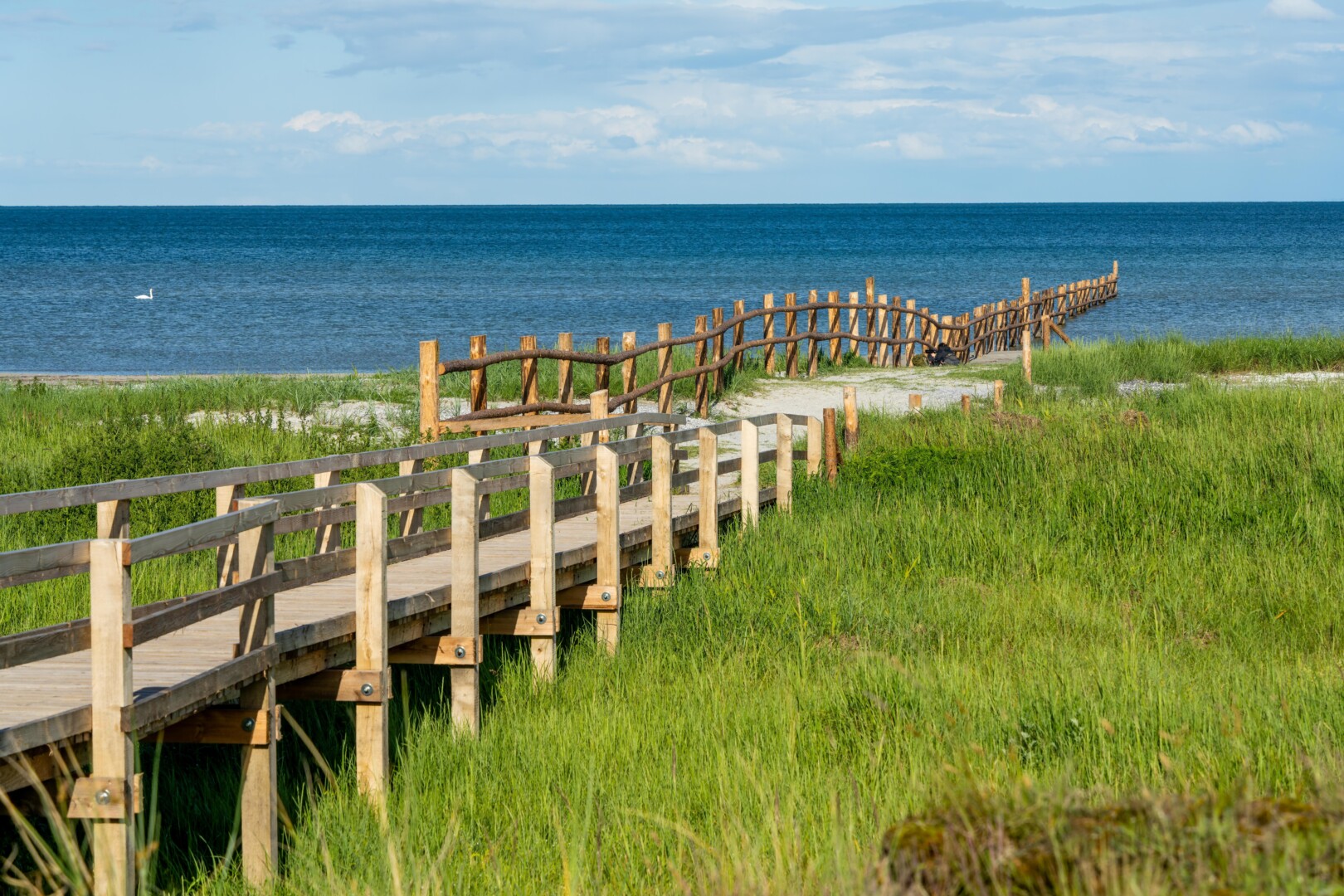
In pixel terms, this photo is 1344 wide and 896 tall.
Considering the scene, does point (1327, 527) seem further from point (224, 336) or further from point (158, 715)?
point (224, 336)

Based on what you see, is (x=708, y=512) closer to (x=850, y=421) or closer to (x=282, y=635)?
(x=850, y=421)

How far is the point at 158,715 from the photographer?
5625 millimetres

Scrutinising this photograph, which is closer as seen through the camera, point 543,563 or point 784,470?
point 543,563

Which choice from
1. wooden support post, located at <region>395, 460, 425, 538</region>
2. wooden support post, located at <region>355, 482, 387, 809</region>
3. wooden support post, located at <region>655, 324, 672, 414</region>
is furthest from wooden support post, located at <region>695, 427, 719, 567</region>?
wooden support post, located at <region>655, 324, 672, 414</region>

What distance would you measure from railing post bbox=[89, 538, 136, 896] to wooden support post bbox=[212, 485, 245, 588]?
7.28ft

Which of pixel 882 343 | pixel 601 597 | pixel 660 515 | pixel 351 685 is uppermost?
pixel 660 515

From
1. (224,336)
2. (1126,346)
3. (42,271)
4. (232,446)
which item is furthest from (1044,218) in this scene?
(232,446)

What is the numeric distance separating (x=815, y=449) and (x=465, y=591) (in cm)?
639

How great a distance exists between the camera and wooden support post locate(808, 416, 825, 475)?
1377cm

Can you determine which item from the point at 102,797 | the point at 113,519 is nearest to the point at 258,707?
the point at 102,797

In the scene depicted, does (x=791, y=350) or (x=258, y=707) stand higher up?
(x=791, y=350)

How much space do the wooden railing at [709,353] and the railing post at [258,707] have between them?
6921mm

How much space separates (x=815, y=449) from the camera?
13.9 metres

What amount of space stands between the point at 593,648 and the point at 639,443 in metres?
2.07
